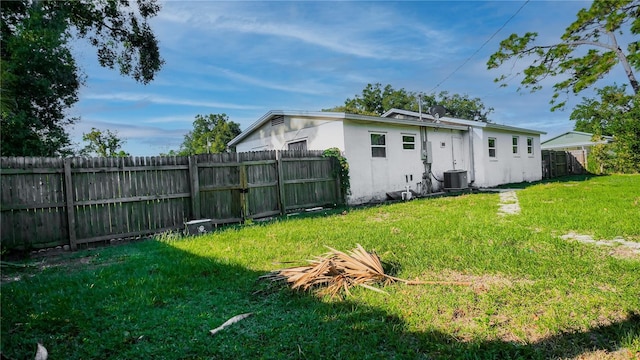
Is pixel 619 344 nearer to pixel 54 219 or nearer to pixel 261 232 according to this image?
pixel 261 232

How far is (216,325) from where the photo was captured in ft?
9.28

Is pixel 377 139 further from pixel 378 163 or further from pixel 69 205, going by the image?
pixel 69 205

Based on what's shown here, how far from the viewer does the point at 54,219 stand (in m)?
6.38

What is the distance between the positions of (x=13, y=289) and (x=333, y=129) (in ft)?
30.3

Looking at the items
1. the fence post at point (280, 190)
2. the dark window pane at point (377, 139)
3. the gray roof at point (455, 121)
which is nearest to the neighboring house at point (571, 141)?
the gray roof at point (455, 121)

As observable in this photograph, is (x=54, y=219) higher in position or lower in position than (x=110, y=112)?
lower

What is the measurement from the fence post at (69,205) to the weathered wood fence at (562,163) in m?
23.9

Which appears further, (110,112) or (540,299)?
(110,112)

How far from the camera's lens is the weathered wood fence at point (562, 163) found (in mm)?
22181

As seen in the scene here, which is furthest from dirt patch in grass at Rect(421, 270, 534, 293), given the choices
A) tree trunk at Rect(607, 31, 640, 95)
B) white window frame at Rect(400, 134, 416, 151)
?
tree trunk at Rect(607, 31, 640, 95)

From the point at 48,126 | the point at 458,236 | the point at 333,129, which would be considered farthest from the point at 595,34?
the point at 48,126

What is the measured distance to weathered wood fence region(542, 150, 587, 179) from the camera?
22.2 metres

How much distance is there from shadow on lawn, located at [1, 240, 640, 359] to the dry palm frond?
0.19 m

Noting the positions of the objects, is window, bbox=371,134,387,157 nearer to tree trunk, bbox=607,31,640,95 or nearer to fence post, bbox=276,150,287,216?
fence post, bbox=276,150,287,216
